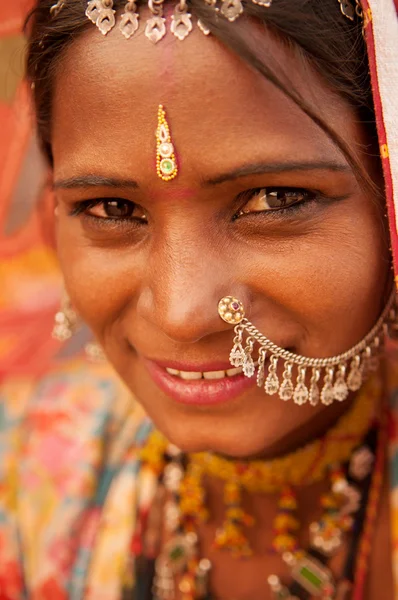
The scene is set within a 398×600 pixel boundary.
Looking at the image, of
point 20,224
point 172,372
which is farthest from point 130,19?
point 20,224

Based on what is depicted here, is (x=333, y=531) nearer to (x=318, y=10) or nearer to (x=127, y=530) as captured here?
(x=127, y=530)

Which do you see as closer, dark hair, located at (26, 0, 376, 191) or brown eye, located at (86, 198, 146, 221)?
dark hair, located at (26, 0, 376, 191)

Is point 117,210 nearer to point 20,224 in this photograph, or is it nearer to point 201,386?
point 201,386

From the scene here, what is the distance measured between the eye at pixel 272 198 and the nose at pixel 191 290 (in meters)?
0.09

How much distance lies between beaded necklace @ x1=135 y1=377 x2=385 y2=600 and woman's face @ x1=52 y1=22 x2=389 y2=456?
25cm

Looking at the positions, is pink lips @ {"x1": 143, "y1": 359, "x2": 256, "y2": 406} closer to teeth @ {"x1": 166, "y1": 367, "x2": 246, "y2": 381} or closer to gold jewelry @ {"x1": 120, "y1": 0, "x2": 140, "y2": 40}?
teeth @ {"x1": 166, "y1": 367, "x2": 246, "y2": 381}

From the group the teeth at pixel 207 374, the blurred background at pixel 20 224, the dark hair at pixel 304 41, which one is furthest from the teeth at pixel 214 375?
the blurred background at pixel 20 224

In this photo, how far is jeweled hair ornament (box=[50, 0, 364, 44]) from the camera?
1.03 meters

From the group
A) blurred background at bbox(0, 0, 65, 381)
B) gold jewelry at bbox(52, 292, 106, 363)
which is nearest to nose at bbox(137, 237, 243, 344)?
gold jewelry at bbox(52, 292, 106, 363)

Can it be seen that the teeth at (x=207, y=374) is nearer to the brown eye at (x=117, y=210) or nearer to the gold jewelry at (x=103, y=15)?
the brown eye at (x=117, y=210)

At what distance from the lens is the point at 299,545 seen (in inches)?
59.9

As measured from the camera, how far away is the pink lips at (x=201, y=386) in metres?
1.21

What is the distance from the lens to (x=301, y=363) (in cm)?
119

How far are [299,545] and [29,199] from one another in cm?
137
